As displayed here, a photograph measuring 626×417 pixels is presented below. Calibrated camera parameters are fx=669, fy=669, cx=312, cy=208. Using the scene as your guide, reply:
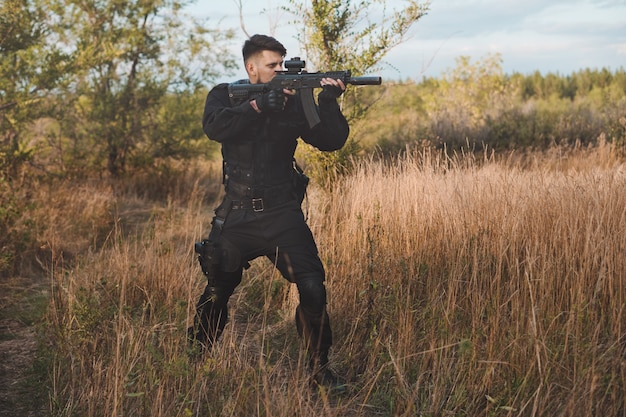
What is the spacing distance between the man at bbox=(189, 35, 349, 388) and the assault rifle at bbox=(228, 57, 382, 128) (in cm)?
5

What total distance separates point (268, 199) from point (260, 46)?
877mm

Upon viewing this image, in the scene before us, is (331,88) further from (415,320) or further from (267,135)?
(415,320)

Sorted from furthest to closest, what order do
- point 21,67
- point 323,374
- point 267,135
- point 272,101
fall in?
point 21,67
point 267,135
point 323,374
point 272,101

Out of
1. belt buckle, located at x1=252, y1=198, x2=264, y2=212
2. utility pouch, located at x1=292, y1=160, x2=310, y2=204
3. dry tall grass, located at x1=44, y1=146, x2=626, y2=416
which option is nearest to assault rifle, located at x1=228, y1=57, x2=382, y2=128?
utility pouch, located at x1=292, y1=160, x2=310, y2=204

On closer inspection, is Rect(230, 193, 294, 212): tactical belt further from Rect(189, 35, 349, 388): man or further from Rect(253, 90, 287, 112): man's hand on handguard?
Rect(253, 90, 287, 112): man's hand on handguard

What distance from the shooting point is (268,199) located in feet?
11.9

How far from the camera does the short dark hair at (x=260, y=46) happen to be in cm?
373

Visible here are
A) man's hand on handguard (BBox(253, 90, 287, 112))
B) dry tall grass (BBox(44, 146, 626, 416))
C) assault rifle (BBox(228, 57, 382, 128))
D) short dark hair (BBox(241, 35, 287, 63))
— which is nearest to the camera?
dry tall grass (BBox(44, 146, 626, 416))

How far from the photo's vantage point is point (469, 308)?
13.3 ft

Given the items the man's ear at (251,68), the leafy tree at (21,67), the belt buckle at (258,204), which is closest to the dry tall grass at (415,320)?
the belt buckle at (258,204)

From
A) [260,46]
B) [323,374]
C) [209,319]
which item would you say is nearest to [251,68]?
[260,46]

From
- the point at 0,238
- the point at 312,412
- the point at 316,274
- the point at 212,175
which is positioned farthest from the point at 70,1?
the point at 312,412

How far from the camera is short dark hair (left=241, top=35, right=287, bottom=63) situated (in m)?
3.73

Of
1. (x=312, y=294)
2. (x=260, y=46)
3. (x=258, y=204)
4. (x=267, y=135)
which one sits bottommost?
(x=312, y=294)
